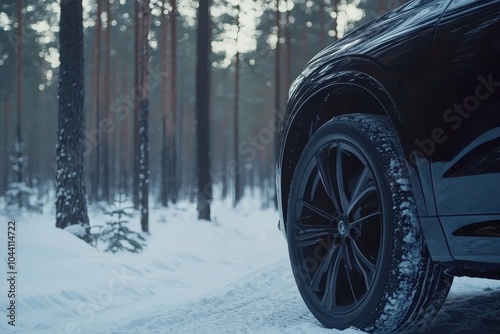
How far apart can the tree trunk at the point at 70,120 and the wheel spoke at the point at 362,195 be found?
7.04 metres

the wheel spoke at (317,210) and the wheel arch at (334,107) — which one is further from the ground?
the wheel arch at (334,107)

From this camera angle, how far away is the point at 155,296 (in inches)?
224

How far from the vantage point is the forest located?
1327 cm

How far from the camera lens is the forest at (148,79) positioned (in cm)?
1327

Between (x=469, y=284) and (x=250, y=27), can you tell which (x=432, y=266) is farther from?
(x=250, y=27)

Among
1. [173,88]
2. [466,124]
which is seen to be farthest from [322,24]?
[466,124]

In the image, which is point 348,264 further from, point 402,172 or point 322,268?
point 402,172

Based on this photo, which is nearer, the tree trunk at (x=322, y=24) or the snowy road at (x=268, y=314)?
the snowy road at (x=268, y=314)

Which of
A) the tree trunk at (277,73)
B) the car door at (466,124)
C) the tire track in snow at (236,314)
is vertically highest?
the tree trunk at (277,73)

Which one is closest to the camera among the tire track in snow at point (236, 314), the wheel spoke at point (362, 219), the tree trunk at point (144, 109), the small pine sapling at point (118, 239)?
the wheel spoke at point (362, 219)

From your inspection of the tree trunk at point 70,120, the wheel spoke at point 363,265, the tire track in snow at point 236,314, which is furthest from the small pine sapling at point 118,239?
the wheel spoke at point 363,265

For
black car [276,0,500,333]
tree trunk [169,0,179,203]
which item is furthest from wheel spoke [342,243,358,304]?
tree trunk [169,0,179,203]

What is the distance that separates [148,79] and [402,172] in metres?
12.0

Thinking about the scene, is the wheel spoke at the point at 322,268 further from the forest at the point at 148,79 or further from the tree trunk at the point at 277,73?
the tree trunk at the point at 277,73
